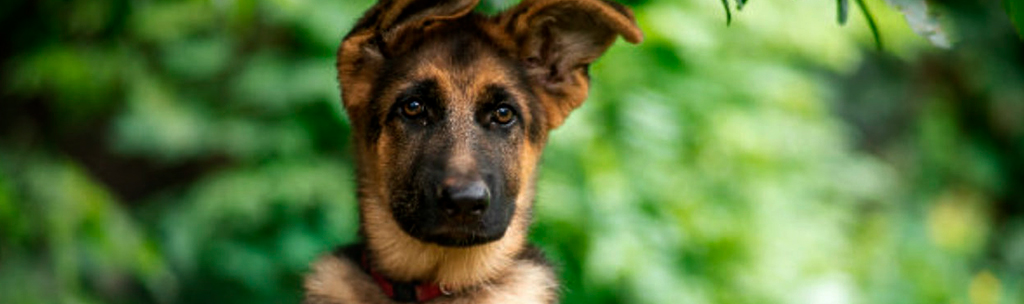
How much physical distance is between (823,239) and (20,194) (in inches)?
188

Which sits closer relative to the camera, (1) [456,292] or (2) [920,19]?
(2) [920,19]

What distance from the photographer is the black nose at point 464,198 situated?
3.73 meters

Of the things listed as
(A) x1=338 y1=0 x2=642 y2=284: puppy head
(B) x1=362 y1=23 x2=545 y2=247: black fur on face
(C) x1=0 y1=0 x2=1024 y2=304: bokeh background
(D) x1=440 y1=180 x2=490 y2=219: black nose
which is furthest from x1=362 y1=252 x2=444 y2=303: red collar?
(C) x1=0 y1=0 x2=1024 y2=304: bokeh background

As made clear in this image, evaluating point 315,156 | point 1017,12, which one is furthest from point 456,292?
point 315,156

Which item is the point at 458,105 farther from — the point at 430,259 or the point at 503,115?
the point at 430,259

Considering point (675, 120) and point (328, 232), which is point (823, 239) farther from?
point (328, 232)

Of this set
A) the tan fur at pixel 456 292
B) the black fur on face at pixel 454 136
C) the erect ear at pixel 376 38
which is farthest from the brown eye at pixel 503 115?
the tan fur at pixel 456 292

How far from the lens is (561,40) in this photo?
4.31 metres

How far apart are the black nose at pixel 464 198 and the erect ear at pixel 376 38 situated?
1.82 feet

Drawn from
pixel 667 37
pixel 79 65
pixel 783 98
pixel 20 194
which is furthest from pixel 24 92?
pixel 783 98

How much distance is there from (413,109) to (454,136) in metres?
0.23

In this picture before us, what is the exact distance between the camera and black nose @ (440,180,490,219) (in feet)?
12.2

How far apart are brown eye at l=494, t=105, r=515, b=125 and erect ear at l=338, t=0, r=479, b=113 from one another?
1.25ft

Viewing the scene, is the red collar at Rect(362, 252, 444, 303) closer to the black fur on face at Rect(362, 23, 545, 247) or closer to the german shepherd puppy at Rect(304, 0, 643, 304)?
the german shepherd puppy at Rect(304, 0, 643, 304)
